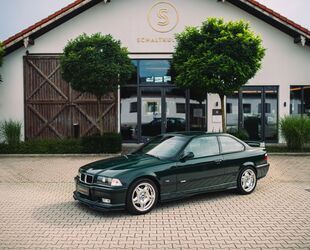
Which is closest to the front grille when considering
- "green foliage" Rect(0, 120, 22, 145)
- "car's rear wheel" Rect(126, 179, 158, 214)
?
"car's rear wheel" Rect(126, 179, 158, 214)

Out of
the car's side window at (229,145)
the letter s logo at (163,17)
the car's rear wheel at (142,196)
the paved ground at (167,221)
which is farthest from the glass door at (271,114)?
the car's rear wheel at (142,196)

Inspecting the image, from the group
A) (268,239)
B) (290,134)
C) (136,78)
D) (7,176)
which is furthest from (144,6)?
(268,239)

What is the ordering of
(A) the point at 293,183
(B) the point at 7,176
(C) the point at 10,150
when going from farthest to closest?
1. (C) the point at 10,150
2. (B) the point at 7,176
3. (A) the point at 293,183

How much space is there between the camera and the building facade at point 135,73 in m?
17.8

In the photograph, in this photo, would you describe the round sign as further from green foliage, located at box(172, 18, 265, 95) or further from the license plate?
the license plate

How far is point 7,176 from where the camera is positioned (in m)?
11.1

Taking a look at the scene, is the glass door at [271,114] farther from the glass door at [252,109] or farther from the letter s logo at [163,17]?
the letter s logo at [163,17]

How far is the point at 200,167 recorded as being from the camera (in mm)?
7840

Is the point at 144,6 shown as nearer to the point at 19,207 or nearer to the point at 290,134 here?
the point at 290,134

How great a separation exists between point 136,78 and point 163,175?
Result: 11.1 metres

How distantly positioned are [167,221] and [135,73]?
39.3 feet

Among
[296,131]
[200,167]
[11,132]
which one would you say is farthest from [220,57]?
[11,132]

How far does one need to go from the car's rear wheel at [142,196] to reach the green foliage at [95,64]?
24.2 ft

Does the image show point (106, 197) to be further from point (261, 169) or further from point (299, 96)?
point (299, 96)
